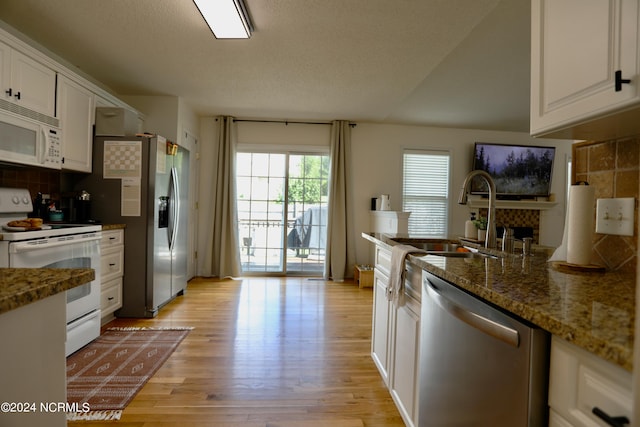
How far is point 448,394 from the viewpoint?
3.50 feet

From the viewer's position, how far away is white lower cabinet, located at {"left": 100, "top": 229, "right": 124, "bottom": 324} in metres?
2.75

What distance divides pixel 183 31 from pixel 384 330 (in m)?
2.58

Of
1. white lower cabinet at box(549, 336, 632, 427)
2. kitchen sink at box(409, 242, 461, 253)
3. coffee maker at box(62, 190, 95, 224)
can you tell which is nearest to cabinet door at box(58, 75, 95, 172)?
coffee maker at box(62, 190, 95, 224)

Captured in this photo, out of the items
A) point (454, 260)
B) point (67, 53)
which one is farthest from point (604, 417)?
point (67, 53)

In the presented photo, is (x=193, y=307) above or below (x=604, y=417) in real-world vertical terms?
below

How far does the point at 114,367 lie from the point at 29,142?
5.60 feet

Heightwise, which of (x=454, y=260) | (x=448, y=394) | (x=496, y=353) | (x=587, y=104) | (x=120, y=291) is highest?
(x=587, y=104)

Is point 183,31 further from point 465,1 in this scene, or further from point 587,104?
point 587,104

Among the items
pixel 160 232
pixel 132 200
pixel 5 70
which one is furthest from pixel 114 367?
pixel 5 70

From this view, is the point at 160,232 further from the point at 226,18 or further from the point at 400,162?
the point at 400,162

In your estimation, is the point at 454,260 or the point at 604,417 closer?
the point at 604,417

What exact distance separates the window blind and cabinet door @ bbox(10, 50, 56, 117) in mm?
4379

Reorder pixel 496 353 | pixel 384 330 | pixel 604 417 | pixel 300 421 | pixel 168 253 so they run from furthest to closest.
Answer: pixel 168 253 < pixel 384 330 < pixel 300 421 < pixel 496 353 < pixel 604 417

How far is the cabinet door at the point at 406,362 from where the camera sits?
4.64 ft
